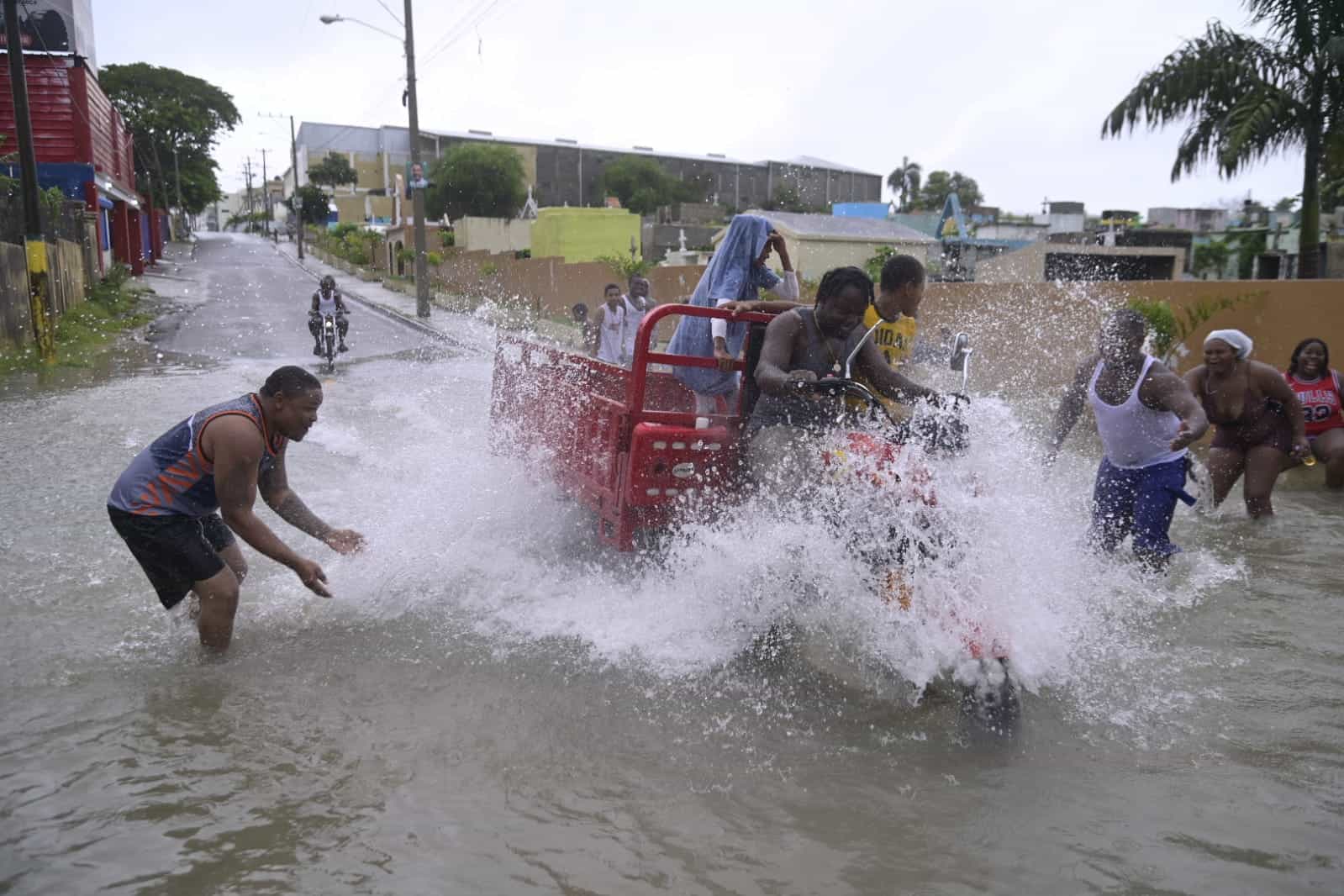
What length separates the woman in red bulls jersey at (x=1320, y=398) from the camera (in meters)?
7.32

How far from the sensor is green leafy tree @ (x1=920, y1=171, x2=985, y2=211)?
7775 cm

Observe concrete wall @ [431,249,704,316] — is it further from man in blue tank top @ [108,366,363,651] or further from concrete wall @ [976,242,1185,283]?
man in blue tank top @ [108,366,363,651]

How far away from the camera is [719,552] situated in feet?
14.4

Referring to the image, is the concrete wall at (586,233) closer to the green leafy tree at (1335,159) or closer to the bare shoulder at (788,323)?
the green leafy tree at (1335,159)

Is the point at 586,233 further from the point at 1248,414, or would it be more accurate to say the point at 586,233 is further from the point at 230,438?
the point at 230,438

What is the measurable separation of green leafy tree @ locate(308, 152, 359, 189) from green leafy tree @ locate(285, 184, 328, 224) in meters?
7.29

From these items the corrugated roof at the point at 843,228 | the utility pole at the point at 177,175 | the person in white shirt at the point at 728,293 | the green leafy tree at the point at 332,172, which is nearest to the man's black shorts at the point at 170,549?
the person in white shirt at the point at 728,293

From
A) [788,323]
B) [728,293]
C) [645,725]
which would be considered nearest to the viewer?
[645,725]

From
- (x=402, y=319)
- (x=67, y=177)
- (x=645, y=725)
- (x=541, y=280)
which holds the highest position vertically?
(x=67, y=177)

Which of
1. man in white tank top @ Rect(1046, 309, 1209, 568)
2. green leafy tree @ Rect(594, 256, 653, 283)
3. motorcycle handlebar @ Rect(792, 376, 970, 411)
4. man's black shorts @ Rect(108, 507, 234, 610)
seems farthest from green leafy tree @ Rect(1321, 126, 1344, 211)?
man's black shorts @ Rect(108, 507, 234, 610)

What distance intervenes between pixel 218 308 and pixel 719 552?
26.4m

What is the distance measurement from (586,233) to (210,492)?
36.8m

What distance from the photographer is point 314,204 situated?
70.4 meters

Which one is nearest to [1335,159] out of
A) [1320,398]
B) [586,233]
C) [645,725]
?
[1320,398]
